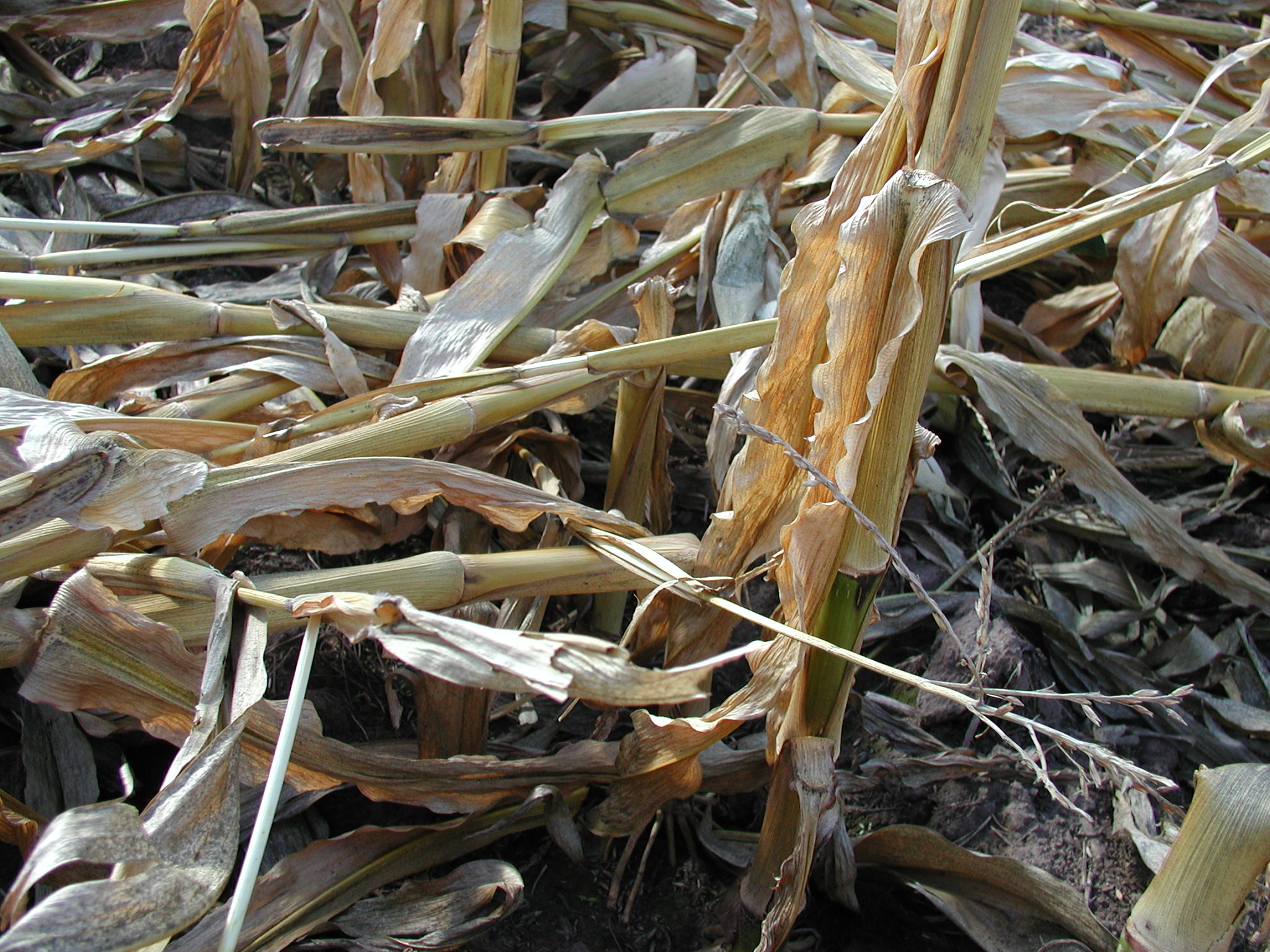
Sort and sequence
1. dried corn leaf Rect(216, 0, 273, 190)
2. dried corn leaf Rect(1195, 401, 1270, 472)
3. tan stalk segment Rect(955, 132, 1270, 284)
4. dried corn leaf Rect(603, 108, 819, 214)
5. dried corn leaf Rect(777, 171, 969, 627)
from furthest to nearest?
dried corn leaf Rect(216, 0, 273, 190) → dried corn leaf Rect(603, 108, 819, 214) → dried corn leaf Rect(1195, 401, 1270, 472) → tan stalk segment Rect(955, 132, 1270, 284) → dried corn leaf Rect(777, 171, 969, 627)

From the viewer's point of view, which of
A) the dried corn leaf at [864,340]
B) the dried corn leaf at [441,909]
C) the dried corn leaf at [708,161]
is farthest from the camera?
the dried corn leaf at [708,161]

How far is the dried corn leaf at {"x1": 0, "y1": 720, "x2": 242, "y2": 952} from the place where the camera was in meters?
0.48

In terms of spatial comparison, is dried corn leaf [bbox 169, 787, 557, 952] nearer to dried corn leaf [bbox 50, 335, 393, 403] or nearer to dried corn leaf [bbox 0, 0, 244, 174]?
dried corn leaf [bbox 50, 335, 393, 403]

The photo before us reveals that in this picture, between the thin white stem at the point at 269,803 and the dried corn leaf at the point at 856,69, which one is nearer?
the thin white stem at the point at 269,803

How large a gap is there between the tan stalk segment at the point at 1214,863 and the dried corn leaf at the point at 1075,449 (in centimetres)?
36

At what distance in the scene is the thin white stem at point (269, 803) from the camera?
52 cm

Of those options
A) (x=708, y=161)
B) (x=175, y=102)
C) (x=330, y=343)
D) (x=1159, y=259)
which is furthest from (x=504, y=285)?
(x=1159, y=259)

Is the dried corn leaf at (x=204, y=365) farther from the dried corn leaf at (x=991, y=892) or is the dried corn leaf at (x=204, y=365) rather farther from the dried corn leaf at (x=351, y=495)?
the dried corn leaf at (x=991, y=892)

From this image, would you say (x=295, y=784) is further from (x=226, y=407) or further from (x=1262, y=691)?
(x=1262, y=691)

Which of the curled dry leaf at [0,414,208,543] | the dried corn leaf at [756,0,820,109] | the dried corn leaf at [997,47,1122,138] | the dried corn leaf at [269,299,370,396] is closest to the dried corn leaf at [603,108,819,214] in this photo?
the dried corn leaf at [756,0,820,109]

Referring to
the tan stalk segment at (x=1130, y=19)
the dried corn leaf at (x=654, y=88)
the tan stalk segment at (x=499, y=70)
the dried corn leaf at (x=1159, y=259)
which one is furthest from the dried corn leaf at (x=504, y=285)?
the tan stalk segment at (x=1130, y=19)

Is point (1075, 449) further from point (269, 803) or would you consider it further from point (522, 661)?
point (269, 803)

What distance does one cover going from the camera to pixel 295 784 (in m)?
0.75

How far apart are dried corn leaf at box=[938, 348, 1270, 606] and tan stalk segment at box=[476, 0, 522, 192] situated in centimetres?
61
